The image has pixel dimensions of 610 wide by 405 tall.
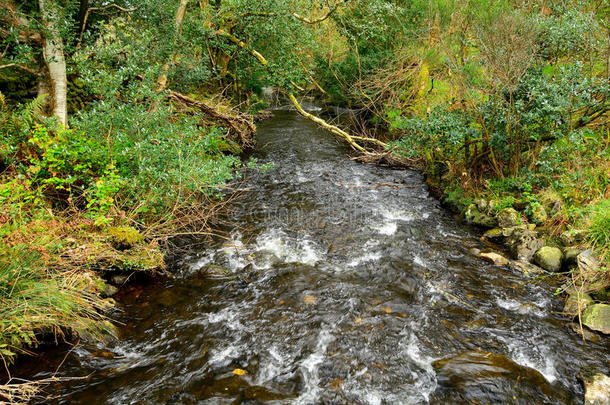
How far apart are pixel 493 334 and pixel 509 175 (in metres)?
5.44

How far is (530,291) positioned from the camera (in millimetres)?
6109

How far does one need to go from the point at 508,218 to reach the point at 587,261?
2278 mm

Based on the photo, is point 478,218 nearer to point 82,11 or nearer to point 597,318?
point 597,318

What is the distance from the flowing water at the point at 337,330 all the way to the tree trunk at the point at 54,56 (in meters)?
4.32

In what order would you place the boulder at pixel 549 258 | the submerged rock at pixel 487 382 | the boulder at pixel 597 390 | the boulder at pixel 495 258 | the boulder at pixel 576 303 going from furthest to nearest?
1. the boulder at pixel 495 258
2. the boulder at pixel 549 258
3. the boulder at pixel 576 303
4. the submerged rock at pixel 487 382
5. the boulder at pixel 597 390

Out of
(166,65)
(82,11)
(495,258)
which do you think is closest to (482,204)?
(495,258)

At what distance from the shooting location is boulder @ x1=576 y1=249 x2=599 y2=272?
584 cm

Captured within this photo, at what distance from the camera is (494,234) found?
8031 mm

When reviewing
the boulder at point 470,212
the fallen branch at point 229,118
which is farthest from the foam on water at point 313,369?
the fallen branch at point 229,118

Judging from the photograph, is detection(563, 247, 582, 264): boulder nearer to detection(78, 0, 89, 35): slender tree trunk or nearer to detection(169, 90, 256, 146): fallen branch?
detection(169, 90, 256, 146): fallen branch

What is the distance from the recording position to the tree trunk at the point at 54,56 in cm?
619

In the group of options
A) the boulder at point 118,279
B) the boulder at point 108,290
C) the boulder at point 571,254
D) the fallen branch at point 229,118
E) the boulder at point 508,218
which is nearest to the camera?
the boulder at point 108,290

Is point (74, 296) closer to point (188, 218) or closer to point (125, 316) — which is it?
point (125, 316)

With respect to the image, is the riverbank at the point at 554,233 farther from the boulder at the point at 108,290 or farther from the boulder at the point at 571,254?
the boulder at the point at 108,290
